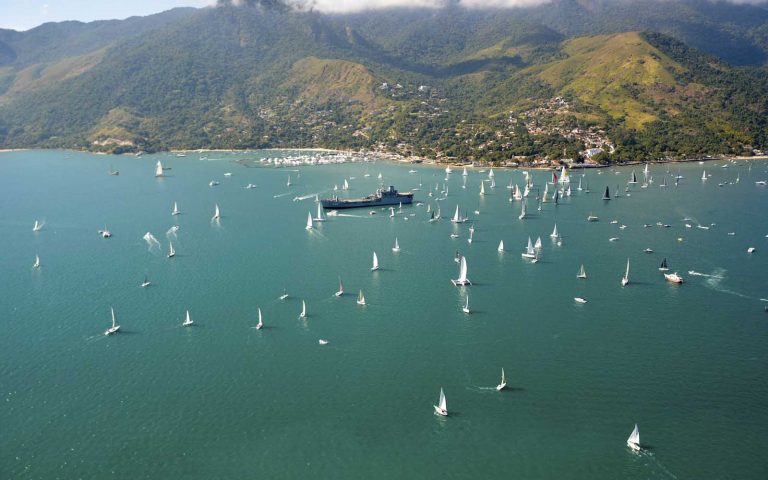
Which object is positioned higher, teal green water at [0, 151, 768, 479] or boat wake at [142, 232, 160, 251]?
boat wake at [142, 232, 160, 251]

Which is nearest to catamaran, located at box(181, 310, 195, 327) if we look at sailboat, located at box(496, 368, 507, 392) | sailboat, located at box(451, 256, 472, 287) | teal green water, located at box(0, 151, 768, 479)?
teal green water, located at box(0, 151, 768, 479)

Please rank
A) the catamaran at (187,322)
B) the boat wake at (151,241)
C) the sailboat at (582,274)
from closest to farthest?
the catamaran at (187,322) < the sailboat at (582,274) < the boat wake at (151,241)

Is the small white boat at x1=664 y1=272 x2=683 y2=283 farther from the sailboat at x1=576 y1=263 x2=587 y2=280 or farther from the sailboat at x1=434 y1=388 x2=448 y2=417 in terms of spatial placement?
the sailboat at x1=434 y1=388 x2=448 y2=417

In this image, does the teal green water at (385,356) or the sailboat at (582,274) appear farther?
the sailboat at (582,274)

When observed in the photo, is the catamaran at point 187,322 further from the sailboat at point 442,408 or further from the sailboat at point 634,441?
the sailboat at point 634,441

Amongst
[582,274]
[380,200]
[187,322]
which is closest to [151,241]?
[187,322]

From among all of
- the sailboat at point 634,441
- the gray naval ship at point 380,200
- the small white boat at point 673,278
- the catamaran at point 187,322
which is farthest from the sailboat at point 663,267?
the gray naval ship at point 380,200
